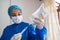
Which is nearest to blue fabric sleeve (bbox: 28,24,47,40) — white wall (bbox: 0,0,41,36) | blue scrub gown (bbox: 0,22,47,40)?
blue scrub gown (bbox: 0,22,47,40)

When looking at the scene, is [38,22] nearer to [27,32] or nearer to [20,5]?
[27,32]

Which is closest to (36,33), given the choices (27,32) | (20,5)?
(27,32)

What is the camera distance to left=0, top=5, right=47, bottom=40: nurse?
101cm

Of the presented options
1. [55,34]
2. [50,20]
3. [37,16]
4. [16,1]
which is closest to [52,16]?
[50,20]

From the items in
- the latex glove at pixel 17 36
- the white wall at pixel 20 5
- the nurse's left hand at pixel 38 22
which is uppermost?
the white wall at pixel 20 5

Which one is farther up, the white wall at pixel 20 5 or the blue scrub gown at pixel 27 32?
the white wall at pixel 20 5

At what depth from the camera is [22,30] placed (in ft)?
3.55

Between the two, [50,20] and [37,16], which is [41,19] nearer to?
[37,16]

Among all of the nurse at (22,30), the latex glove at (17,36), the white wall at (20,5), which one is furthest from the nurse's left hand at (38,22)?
the white wall at (20,5)

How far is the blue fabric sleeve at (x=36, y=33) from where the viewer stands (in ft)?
3.31

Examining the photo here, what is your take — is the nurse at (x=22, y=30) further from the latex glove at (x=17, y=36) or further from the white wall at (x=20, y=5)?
the white wall at (x=20, y=5)

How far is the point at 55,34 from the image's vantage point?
5.19ft

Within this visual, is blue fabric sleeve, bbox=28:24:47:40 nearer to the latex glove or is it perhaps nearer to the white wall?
the latex glove

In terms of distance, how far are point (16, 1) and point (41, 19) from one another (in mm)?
1187
